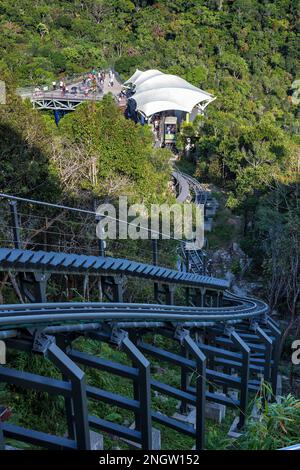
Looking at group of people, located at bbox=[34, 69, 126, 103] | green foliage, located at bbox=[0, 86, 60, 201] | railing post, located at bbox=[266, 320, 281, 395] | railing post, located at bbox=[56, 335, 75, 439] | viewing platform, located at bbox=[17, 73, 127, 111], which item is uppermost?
group of people, located at bbox=[34, 69, 126, 103]

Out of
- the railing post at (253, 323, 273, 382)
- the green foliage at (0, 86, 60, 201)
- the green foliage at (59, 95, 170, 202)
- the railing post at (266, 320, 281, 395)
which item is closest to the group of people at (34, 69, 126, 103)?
the green foliage at (59, 95, 170, 202)

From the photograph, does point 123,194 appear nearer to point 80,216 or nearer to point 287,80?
point 80,216

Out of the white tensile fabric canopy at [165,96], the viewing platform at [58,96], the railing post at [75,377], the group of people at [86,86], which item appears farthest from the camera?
the white tensile fabric canopy at [165,96]

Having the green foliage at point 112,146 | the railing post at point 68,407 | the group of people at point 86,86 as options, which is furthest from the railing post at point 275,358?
the group of people at point 86,86

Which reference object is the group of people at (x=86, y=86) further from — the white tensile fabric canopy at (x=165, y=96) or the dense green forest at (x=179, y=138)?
the dense green forest at (x=179, y=138)

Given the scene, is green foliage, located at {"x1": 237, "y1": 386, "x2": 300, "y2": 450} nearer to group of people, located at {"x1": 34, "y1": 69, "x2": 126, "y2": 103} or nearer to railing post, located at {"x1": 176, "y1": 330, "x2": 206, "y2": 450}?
railing post, located at {"x1": 176, "y1": 330, "x2": 206, "y2": 450}

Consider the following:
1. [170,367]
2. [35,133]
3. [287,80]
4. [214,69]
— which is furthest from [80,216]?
[287,80]
